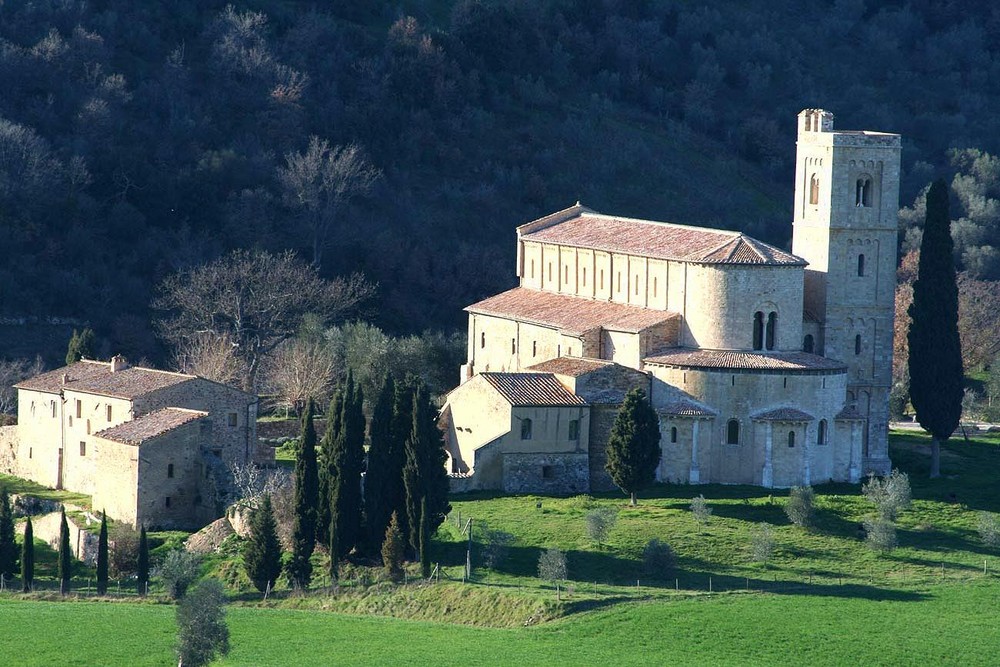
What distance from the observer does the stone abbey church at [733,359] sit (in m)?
56.8

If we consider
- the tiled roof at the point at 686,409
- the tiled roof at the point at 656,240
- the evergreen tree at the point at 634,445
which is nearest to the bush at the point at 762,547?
the evergreen tree at the point at 634,445

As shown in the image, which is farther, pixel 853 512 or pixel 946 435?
pixel 946 435

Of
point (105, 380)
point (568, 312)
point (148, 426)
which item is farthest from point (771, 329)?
point (105, 380)

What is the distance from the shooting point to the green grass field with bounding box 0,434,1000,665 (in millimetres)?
44594

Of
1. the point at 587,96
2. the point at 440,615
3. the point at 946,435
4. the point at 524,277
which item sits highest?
the point at 587,96

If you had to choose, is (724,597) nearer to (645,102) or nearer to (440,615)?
(440,615)

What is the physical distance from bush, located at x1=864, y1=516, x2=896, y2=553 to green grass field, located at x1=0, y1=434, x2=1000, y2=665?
316mm

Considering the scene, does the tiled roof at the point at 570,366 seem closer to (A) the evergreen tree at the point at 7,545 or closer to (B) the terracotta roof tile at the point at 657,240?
(B) the terracotta roof tile at the point at 657,240

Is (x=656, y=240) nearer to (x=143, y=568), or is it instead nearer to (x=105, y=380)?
(x=105, y=380)

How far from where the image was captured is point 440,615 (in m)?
48.1

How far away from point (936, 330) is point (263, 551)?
2085 cm

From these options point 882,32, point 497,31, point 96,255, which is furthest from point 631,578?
point 882,32

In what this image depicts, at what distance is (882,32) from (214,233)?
51.2 metres

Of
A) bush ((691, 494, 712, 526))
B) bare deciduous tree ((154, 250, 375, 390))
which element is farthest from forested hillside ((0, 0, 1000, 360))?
bush ((691, 494, 712, 526))
